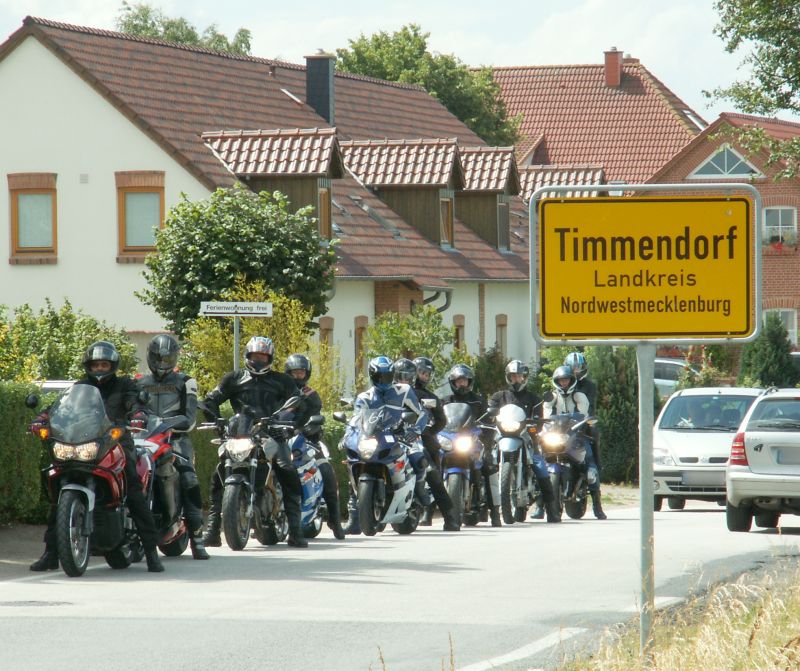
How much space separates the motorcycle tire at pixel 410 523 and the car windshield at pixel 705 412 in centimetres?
649

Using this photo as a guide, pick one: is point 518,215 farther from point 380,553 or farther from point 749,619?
point 749,619

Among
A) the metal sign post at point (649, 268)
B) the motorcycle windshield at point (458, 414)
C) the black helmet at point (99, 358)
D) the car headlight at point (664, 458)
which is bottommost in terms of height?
the car headlight at point (664, 458)

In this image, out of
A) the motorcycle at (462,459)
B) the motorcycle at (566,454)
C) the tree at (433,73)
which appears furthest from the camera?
the tree at (433,73)

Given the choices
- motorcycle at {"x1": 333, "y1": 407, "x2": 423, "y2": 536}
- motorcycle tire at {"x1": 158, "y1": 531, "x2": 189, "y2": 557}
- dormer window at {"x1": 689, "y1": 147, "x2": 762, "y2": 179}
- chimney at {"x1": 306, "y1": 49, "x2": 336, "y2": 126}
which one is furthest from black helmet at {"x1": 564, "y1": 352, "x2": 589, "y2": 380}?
dormer window at {"x1": 689, "y1": 147, "x2": 762, "y2": 179}

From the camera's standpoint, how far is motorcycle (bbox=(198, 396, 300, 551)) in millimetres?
14734

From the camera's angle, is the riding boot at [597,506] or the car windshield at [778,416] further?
the riding boot at [597,506]

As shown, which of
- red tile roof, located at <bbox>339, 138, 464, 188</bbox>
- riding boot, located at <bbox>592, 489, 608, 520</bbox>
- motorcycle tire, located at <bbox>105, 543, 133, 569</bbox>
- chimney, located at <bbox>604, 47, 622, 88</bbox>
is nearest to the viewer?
motorcycle tire, located at <bbox>105, 543, 133, 569</bbox>

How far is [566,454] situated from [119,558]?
27.8ft

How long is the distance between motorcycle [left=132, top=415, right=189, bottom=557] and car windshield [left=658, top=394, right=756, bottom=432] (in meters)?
10.8

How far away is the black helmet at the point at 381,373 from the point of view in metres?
17.0

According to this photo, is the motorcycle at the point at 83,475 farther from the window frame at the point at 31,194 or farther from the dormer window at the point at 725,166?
the dormer window at the point at 725,166

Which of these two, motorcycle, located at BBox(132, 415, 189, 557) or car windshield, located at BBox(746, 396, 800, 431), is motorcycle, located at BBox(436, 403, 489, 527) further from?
motorcycle, located at BBox(132, 415, 189, 557)

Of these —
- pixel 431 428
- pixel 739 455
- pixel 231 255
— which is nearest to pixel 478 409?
pixel 431 428

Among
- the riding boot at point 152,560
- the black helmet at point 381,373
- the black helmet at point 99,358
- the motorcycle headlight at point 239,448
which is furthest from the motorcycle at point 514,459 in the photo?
the black helmet at point 99,358
